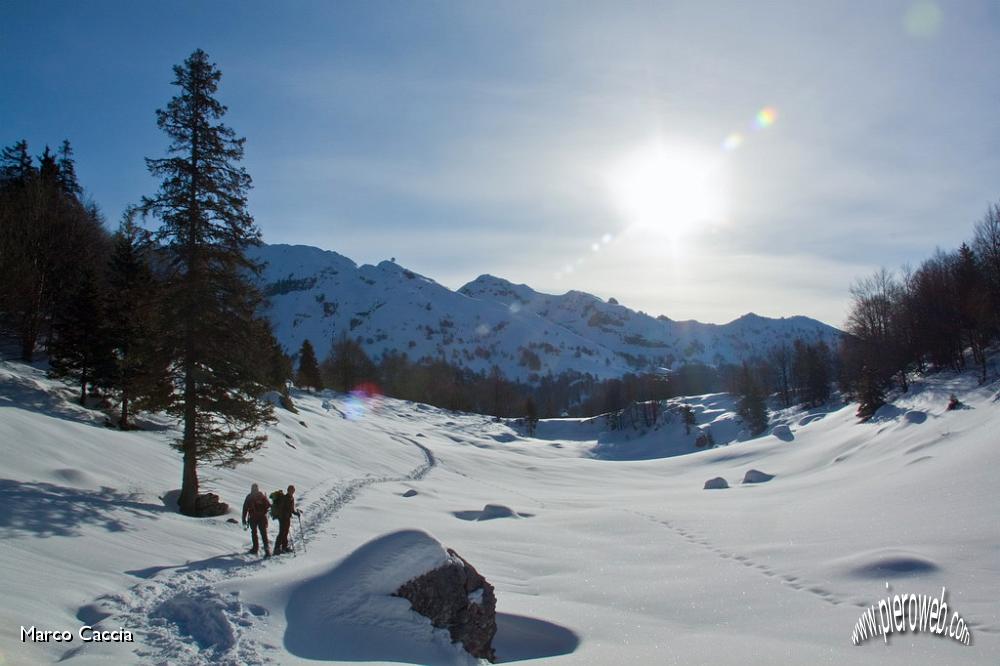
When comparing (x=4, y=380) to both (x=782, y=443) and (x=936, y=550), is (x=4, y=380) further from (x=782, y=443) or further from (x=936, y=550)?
(x=782, y=443)

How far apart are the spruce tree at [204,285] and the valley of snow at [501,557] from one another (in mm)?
2510

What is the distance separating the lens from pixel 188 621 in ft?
24.6

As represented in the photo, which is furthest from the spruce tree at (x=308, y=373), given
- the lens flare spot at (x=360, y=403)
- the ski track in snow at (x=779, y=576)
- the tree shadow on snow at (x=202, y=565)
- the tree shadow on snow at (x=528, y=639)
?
the tree shadow on snow at (x=528, y=639)

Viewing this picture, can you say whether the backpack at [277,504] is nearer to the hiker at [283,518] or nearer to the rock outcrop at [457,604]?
the hiker at [283,518]

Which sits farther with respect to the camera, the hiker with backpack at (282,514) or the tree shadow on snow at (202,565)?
the hiker with backpack at (282,514)

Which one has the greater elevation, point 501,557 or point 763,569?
point 763,569

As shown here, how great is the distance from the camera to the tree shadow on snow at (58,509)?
1066cm

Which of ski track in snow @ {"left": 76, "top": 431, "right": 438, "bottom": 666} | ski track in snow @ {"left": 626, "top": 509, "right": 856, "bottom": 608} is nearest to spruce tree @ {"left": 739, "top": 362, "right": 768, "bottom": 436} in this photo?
ski track in snow @ {"left": 626, "top": 509, "right": 856, "bottom": 608}

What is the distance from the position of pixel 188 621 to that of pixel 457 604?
3.77m

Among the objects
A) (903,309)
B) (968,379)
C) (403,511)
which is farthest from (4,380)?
(903,309)

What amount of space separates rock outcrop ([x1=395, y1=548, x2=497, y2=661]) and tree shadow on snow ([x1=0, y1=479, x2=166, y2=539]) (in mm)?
7582

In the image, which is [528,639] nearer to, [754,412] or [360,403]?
[754,412]

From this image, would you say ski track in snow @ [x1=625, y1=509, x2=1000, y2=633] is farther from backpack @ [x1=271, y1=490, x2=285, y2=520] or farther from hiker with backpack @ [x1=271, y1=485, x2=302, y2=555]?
backpack @ [x1=271, y1=490, x2=285, y2=520]

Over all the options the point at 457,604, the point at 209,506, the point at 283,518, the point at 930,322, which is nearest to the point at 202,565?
the point at 283,518
